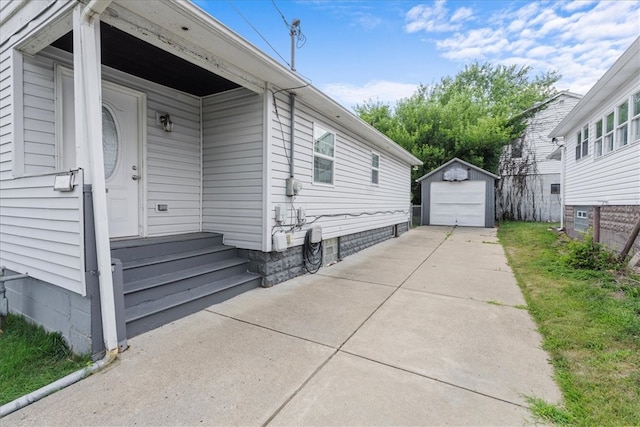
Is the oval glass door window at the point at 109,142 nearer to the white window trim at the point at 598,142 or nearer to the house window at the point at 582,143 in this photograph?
the white window trim at the point at 598,142

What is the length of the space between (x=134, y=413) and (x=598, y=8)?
43.7 ft

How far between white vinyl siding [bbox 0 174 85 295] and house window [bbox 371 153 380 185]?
272 inches

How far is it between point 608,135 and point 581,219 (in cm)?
292

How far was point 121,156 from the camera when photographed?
383cm

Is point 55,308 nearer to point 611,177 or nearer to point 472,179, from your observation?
point 611,177

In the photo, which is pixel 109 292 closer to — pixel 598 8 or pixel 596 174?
pixel 596 174

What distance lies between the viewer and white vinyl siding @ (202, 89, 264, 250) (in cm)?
430

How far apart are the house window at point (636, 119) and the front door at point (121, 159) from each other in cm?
828

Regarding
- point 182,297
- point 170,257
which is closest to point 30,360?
point 182,297

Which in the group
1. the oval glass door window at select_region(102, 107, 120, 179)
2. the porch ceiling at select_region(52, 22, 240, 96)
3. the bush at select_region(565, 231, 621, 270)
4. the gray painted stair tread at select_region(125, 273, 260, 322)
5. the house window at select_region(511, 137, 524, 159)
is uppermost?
the house window at select_region(511, 137, 524, 159)

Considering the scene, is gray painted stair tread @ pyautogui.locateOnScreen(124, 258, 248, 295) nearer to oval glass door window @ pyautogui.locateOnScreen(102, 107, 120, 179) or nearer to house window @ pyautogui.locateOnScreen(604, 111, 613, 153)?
oval glass door window @ pyautogui.locateOnScreen(102, 107, 120, 179)

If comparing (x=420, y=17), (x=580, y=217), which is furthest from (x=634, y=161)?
(x=420, y=17)

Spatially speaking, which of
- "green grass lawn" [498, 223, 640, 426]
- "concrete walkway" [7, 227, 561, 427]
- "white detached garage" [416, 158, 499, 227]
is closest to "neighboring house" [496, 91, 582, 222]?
"white detached garage" [416, 158, 499, 227]

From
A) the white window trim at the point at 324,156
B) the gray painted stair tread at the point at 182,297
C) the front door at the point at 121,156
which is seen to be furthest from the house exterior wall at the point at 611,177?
the front door at the point at 121,156
